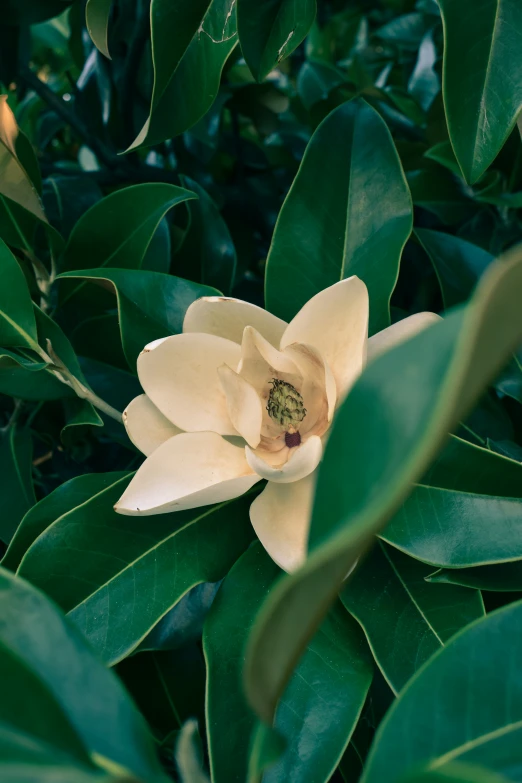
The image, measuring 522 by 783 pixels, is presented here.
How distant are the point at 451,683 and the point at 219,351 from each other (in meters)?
A: 0.29

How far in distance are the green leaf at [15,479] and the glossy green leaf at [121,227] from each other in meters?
0.20

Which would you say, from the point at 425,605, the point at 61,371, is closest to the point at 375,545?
the point at 425,605

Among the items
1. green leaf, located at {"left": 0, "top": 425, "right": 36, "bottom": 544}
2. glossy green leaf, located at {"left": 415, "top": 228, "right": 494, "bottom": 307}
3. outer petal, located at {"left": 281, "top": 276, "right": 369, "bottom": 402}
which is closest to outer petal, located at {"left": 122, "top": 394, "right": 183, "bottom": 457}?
outer petal, located at {"left": 281, "top": 276, "right": 369, "bottom": 402}

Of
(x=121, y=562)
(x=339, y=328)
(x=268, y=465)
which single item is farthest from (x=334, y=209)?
(x=121, y=562)

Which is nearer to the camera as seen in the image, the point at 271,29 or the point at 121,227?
the point at 271,29

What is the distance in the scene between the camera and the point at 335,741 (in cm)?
48

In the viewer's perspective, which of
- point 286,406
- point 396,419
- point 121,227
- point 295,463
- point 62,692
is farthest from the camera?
point 121,227

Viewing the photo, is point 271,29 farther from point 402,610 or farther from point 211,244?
point 402,610

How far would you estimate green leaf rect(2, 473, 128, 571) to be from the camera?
22.8 inches

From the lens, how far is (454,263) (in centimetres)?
73

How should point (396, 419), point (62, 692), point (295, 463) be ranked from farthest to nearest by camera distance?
point (295, 463), point (62, 692), point (396, 419)

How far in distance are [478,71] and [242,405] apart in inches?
13.3

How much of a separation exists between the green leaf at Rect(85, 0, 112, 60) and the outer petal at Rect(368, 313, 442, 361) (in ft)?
1.15

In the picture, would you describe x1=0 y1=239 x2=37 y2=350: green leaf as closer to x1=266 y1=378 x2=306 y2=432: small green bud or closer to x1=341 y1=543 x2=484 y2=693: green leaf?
x1=266 y1=378 x2=306 y2=432: small green bud
